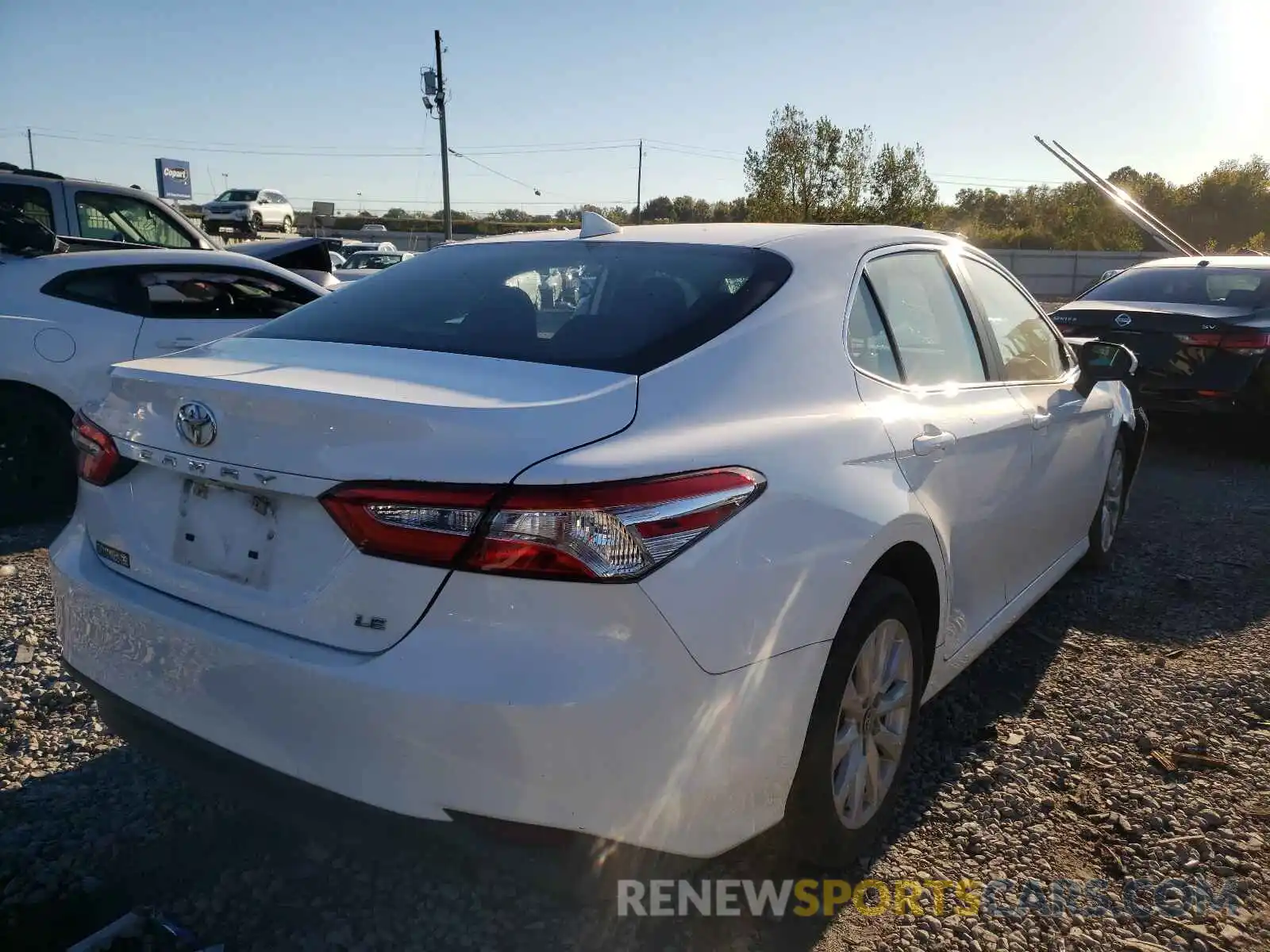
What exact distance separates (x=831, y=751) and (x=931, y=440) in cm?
90

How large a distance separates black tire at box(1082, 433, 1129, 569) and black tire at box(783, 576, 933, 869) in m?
2.56

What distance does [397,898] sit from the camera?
2.37 m

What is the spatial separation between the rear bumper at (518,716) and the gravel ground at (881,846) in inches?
6.2

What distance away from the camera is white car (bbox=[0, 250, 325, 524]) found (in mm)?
5035

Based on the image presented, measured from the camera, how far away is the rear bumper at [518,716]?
5.54 feet

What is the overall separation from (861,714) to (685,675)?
83 centimetres

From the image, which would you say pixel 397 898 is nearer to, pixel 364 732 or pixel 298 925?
pixel 298 925

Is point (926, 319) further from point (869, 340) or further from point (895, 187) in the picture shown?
point (895, 187)

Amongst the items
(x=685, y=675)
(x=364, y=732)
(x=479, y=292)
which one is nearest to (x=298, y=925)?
(x=364, y=732)

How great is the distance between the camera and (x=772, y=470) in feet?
6.62

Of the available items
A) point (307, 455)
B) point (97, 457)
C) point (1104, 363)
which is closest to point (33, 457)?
point (97, 457)

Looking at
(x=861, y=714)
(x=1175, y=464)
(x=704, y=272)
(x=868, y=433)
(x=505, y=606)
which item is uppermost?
(x=704, y=272)

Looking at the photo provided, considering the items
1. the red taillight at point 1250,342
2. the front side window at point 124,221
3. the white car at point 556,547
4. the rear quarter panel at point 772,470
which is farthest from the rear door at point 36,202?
the red taillight at point 1250,342

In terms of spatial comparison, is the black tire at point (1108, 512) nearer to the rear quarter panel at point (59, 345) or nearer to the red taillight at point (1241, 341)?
the red taillight at point (1241, 341)
